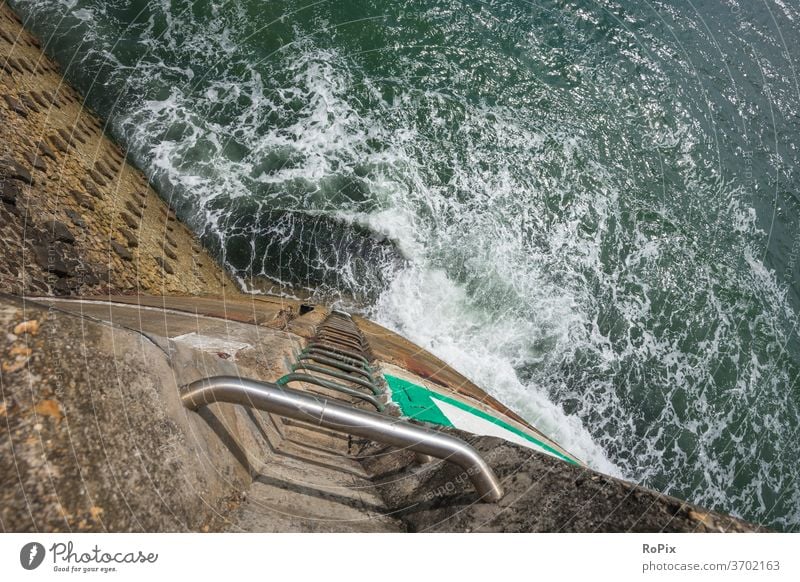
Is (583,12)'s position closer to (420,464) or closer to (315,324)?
(315,324)

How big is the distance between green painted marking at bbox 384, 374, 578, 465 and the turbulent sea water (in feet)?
7.17

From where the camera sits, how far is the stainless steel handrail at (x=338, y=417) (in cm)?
115

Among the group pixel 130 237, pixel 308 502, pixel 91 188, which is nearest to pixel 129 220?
pixel 130 237

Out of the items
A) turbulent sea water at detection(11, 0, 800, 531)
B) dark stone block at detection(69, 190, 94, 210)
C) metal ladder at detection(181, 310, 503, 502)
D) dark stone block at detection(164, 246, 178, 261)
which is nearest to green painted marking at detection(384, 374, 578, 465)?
metal ladder at detection(181, 310, 503, 502)

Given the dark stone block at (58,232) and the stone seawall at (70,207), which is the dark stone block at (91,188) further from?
the dark stone block at (58,232)

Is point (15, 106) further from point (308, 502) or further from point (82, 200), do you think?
point (308, 502)

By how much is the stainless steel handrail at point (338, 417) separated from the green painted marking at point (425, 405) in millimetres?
1307

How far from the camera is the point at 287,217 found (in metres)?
6.38

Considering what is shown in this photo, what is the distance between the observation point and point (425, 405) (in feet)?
10.4

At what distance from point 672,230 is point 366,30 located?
6606 mm

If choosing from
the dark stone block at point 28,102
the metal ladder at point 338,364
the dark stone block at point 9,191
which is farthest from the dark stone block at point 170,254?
the metal ladder at point 338,364

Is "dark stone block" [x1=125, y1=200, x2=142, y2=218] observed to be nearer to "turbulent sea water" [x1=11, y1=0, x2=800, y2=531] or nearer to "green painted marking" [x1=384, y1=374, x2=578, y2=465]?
"turbulent sea water" [x1=11, y1=0, x2=800, y2=531]

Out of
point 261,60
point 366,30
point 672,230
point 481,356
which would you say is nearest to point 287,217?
point 261,60

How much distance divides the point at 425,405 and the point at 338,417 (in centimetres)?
204
